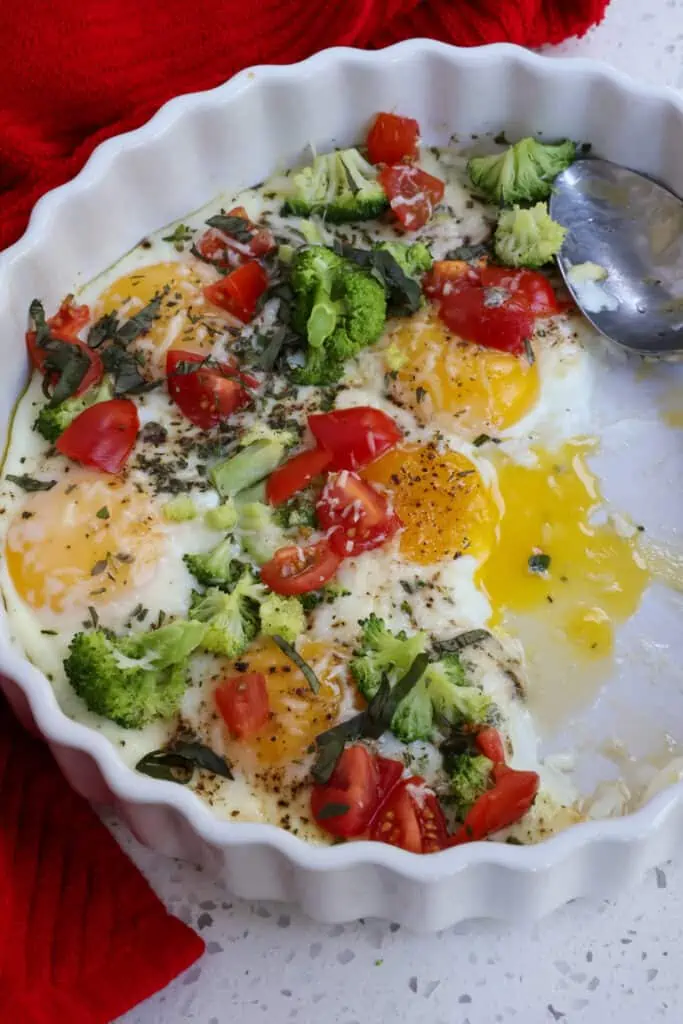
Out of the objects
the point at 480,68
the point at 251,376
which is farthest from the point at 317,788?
the point at 480,68

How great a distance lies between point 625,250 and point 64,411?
1.25 metres

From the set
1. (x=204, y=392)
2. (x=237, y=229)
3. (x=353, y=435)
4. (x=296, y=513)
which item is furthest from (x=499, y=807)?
(x=237, y=229)

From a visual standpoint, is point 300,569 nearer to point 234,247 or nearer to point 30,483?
point 30,483

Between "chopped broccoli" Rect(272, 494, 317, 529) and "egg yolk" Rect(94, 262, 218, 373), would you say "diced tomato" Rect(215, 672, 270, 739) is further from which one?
"egg yolk" Rect(94, 262, 218, 373)

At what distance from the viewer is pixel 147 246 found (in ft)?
9.14

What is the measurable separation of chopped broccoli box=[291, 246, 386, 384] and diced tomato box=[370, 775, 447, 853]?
0.93m

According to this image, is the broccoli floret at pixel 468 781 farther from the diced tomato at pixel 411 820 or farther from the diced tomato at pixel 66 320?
the diced tomato at pixel 66 320

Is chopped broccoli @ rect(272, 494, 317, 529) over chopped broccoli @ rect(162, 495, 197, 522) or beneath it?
beneath

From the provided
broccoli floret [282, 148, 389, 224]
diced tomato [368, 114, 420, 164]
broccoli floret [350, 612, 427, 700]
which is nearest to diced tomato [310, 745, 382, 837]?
broccoli floret [350, 612, 427, 700]

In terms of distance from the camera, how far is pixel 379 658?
2182 millimetres

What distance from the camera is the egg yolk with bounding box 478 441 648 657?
241 centimetres

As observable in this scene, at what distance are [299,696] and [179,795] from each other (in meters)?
0.30

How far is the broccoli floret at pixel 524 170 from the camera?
2721mm

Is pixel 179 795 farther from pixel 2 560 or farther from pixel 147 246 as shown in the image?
pixel 147 246
